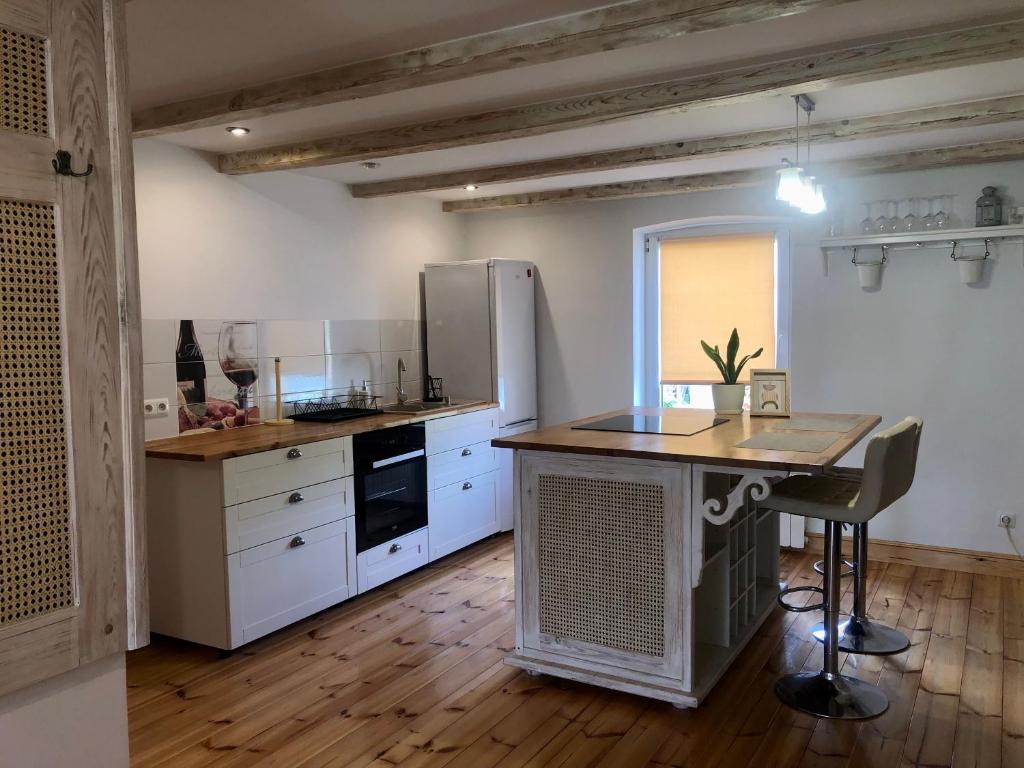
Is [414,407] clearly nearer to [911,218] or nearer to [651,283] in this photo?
[651,283]

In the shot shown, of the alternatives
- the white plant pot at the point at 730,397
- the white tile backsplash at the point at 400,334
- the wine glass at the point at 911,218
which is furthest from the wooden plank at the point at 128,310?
the wine glass at the point at 911,218

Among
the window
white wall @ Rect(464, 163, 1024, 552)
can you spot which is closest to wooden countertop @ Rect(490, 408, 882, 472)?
white wall @ Rect(464, 163, 1024, 552)

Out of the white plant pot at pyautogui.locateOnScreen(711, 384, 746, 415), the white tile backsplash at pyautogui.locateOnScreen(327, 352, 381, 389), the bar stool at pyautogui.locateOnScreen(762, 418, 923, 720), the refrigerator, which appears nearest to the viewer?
the bar stool at pyautogui.locateOnScreen(762, 418, 923, 720)

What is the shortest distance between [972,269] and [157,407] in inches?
174

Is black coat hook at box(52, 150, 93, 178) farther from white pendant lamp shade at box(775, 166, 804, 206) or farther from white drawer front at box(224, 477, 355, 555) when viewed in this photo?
white pendant lamp shade at box(775, 166, 804, 206)

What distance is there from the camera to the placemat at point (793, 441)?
2.85 m

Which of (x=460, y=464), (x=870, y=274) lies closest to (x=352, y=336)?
(x=460, y=464)

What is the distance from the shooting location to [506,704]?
3.02 m

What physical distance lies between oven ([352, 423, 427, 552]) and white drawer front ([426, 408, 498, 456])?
108 millimetres

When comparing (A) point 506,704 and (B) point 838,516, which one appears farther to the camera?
(A) point 506,704

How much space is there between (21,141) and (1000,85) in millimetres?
3500

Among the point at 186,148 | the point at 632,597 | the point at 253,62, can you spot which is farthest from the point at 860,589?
the point at 186,148

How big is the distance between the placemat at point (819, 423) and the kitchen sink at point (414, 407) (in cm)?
215

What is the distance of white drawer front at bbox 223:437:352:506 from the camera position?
11.3ft
